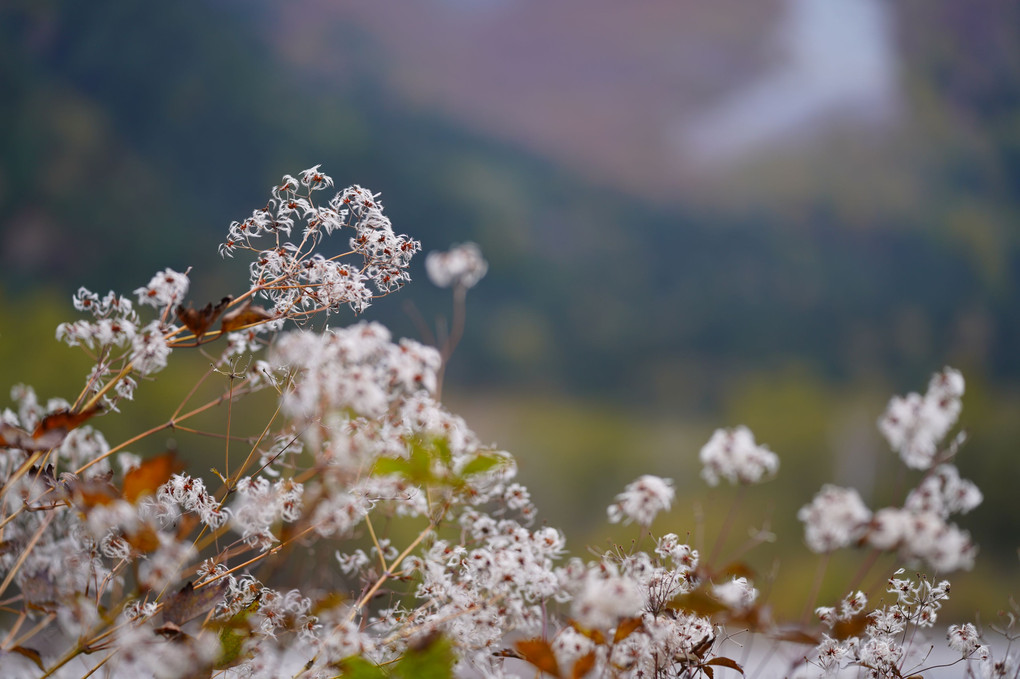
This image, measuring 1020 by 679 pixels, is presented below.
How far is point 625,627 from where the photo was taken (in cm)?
56

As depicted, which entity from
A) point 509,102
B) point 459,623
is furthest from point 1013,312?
point 459,623

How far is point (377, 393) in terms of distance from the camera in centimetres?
56

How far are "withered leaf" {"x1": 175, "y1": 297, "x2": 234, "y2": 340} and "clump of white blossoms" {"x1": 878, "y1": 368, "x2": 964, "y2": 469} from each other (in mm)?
741

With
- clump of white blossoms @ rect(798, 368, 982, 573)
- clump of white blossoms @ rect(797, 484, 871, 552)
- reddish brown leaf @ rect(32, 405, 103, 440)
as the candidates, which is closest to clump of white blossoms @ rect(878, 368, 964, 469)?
clump of white blossoms @ rect(798, 368, 982, 573)

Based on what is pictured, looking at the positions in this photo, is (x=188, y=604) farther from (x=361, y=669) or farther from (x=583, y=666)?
(x=583, y=666)

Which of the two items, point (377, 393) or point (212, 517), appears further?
point (212, 517)

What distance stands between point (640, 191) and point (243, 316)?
5.06 metres

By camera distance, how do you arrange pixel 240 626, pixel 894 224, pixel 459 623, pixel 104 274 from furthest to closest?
pixel 894 224 → pixel 104 274 → pixel 459 623 → pixel 240 626

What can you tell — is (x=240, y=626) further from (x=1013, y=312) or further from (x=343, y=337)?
(x=1013, y=312)

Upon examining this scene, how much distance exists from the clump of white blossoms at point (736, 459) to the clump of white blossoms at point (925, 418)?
0.17 m

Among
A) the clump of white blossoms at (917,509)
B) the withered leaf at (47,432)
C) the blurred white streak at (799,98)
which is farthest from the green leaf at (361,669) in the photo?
the blurred white streak at (799,98)

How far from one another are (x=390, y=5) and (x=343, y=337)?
5175 mm

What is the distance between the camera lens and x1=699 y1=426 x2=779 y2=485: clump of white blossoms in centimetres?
89

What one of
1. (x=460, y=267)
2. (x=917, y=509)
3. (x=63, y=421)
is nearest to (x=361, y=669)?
(x=63, y=421)
